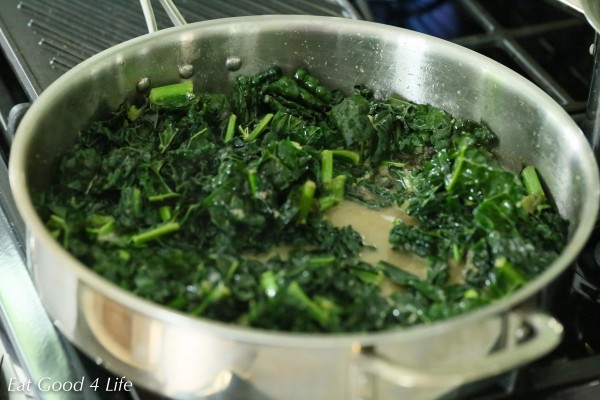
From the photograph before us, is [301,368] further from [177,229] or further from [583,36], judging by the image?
[583,36]

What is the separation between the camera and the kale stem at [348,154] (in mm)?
1806

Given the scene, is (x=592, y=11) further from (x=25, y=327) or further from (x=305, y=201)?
(x=25, y=327)

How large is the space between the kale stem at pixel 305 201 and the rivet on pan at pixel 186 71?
1.49ft

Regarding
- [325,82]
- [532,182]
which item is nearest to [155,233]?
[325,82]

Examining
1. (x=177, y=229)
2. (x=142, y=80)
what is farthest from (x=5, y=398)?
(x=142, y=80)

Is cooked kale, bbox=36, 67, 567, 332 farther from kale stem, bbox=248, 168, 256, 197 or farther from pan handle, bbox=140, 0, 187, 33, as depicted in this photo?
pan handle, bbox=140, 0, 187, 33

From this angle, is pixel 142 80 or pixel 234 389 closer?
pixel 234 389

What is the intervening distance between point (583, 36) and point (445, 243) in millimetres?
1192

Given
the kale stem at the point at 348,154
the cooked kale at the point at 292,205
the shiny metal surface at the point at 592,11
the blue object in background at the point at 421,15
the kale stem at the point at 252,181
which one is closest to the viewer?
the cooked kale at the point at 292,205

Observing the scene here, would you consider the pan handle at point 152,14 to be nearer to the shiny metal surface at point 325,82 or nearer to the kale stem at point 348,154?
the shiny metal surface at point 325,82

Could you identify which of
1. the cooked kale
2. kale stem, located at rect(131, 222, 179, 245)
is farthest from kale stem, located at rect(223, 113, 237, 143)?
kale stem, located at rect(131, 222, 179, 245)

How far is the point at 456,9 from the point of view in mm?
2557

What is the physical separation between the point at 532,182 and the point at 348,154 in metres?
0.42

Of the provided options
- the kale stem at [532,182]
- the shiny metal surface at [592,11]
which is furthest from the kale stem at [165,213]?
the shiny metal surface at [592,11]
